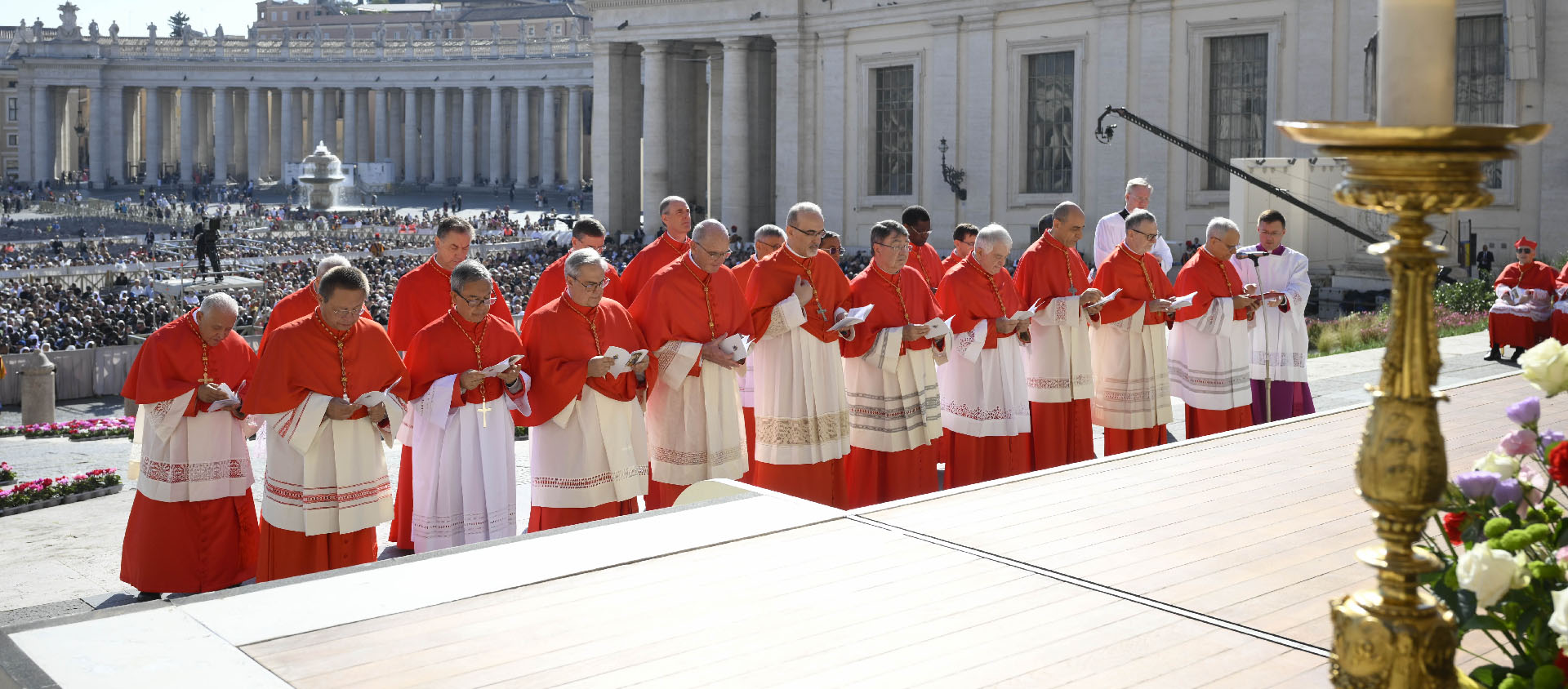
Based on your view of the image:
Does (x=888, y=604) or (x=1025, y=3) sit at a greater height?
(x=1025, y=3)

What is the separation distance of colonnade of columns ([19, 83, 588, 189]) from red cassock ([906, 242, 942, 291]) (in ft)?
223

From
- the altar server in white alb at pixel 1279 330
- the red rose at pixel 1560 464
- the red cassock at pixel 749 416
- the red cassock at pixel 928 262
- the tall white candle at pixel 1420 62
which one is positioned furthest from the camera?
the red cassock at pixel 928 262

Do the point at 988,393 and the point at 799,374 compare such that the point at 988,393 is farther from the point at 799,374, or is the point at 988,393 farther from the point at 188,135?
the point at 188,135

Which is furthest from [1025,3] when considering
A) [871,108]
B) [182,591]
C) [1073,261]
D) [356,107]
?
[356,107]

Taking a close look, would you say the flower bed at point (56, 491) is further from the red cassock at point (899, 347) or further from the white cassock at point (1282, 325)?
the white cassock at point (1282, 325)

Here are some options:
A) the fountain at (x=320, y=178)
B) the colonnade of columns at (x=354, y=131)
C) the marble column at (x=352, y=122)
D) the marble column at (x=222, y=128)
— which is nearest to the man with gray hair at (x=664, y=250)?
the fountain at (x=320, y=178)

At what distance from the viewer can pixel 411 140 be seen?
86812 mm

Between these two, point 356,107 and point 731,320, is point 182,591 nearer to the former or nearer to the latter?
point 731,320

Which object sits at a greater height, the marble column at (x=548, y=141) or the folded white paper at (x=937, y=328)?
the marble column at (x=548, y=141)

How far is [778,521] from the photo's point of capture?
19.9ft

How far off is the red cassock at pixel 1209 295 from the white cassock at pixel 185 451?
23.3ft

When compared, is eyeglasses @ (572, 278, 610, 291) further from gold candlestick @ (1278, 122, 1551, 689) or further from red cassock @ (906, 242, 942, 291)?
gold candlestick @ (1278, 122, 1551, 689)

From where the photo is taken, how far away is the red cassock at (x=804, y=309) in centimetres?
949

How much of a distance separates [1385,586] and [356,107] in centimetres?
9135
